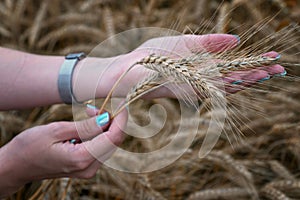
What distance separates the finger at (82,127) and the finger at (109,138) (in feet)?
0.08

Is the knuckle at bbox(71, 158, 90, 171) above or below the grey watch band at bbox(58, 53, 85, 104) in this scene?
below

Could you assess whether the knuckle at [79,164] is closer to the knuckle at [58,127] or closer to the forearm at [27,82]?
the knuckle at [58,127]

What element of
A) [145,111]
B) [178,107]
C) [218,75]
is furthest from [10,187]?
[178,107]

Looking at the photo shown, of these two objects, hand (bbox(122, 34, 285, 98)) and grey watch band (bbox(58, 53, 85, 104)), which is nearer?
hand (bbox(122, 34, 285, 98))

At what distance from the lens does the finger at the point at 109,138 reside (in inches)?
36.5

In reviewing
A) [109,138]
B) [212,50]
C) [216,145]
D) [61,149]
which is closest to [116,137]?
[109,138]

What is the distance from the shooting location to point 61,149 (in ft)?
3.12

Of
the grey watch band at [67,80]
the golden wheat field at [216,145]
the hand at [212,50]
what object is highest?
the hand at [212,50]

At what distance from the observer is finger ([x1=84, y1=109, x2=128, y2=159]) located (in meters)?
0.93

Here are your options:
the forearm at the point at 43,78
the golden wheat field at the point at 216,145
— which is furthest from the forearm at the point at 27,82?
the golden wheat field at the point at 216,145

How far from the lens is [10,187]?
3.41 ft

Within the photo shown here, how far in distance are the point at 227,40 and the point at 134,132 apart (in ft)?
1.38

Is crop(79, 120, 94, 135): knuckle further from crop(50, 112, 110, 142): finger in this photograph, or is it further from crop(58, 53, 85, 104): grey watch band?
crop(58, 53, 85, 104): grey watch band

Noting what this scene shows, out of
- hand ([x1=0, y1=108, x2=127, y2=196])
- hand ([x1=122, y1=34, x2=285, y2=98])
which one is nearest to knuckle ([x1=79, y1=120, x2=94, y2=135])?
hand ([x1=0, y1=108, x2=127, y2=196])
